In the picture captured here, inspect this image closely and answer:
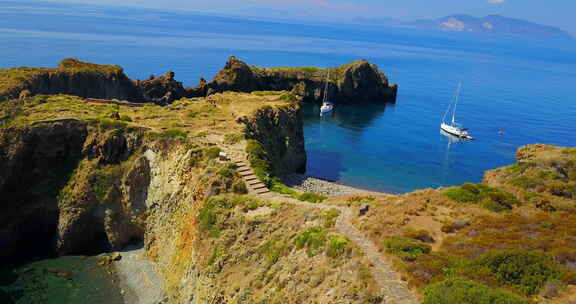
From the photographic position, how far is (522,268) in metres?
19.0

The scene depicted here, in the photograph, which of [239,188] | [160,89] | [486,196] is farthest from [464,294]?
Answer: [160,89]

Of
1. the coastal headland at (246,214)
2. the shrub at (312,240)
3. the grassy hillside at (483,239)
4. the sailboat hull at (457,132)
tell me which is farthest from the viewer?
the sailboat hull at (457,132)

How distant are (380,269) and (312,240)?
5.14m

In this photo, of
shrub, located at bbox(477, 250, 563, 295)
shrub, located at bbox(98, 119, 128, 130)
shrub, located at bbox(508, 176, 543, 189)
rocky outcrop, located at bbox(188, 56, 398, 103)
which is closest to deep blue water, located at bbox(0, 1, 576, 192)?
Answer: rocky outcrop, located at bbox(188, 56, 398, 103)

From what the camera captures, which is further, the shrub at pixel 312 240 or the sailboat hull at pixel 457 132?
the sailboat hull at pixel 457 132

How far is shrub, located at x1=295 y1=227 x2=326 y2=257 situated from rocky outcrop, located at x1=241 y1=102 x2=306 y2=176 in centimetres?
2289

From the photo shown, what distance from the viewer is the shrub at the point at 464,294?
16734 mm

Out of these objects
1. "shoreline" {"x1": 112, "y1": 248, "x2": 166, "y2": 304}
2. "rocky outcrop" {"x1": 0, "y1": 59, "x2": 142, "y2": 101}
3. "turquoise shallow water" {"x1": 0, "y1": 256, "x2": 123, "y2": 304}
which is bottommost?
"turquoise shallow water" {"x1": 0, "y1": 256, "x2": 123, "y2": 304}

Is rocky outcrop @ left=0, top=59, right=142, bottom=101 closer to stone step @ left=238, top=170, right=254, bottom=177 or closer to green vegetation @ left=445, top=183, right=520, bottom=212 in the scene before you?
stone step @ left=238, top=170, right=254, bottom=177

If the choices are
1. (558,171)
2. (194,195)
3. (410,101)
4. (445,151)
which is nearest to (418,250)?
(194,195)

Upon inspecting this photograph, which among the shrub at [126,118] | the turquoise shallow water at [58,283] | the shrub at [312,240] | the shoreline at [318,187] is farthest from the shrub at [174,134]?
the shrub at [312,240]

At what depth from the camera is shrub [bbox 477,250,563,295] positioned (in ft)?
59.9

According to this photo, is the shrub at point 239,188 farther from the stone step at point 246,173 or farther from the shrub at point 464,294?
the shrub at point 464,294

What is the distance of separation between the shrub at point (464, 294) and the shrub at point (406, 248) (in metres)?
2.88
